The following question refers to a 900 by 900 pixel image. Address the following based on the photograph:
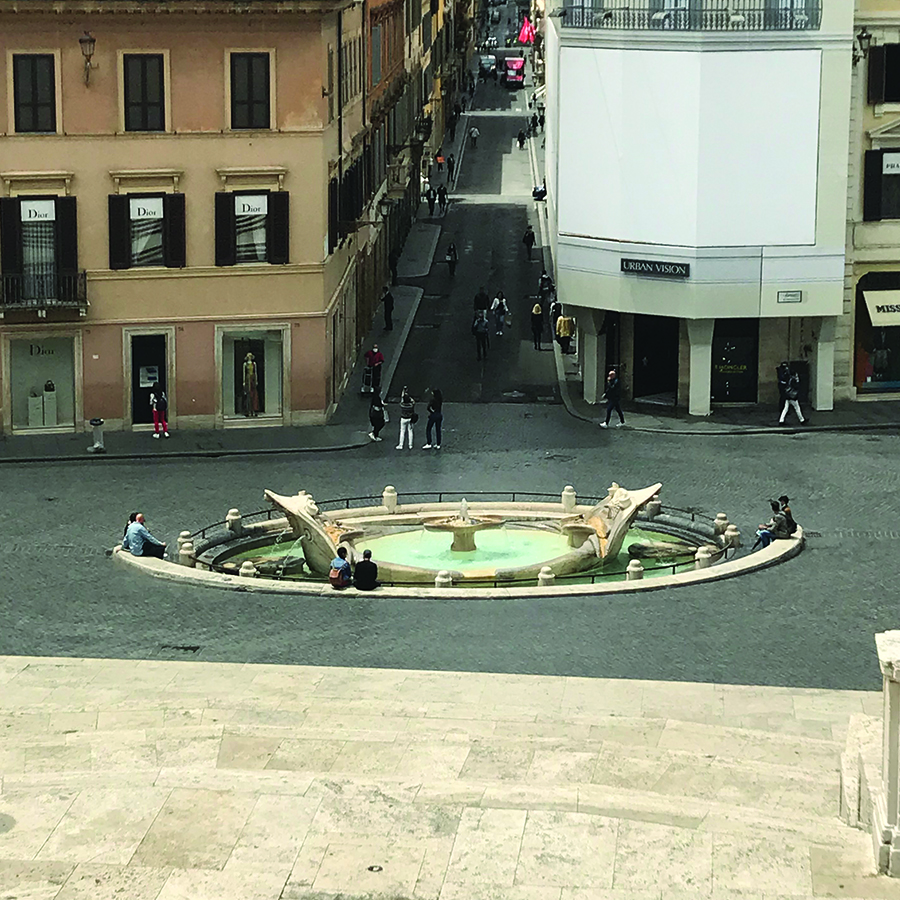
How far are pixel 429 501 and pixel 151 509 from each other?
645cm

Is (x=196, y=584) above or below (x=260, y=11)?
below

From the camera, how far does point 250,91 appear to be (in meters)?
58.8

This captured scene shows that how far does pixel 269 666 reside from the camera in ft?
121

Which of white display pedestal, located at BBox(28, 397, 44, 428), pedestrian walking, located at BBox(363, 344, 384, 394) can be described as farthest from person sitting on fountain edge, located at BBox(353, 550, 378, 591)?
pedestrian walking, located at BBox(363, 344, 384, 394)

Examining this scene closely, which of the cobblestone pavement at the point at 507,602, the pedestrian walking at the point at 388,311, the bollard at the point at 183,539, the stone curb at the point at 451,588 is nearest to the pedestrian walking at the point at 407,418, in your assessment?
the cobblestone pavement at the point at 507,602

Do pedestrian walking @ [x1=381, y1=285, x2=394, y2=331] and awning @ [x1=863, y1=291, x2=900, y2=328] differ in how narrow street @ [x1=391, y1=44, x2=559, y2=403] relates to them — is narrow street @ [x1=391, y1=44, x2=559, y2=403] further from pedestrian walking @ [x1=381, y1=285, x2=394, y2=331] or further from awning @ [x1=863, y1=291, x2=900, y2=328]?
awning @ [x1=863, y1=291, x2=900, y2=328]

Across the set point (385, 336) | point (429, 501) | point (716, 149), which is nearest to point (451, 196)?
point (385, 336)

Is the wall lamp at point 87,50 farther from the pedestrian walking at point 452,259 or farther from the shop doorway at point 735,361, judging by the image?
the pedestrian walking at point 452,259

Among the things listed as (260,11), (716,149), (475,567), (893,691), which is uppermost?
(260,11)

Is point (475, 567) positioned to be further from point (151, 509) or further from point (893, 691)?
point (893, 691)

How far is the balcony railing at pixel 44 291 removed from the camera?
57.9 m

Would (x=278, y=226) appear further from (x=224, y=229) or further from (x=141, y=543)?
(x=141, y=543)

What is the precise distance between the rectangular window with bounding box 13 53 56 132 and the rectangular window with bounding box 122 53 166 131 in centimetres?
196

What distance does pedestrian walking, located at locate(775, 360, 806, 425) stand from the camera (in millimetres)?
59875
